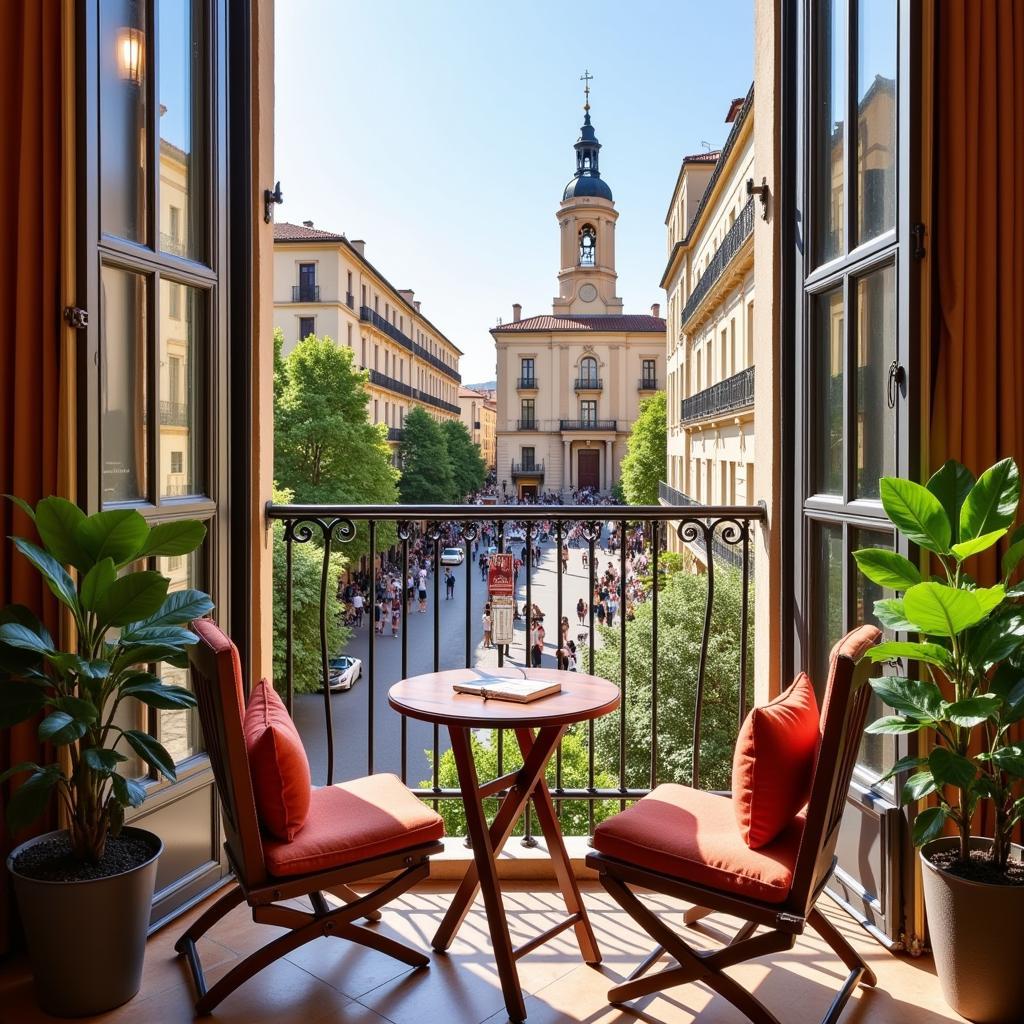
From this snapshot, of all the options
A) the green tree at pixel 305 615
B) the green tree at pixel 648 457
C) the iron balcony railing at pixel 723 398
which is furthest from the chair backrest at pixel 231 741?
the green tree at pixel 648 457

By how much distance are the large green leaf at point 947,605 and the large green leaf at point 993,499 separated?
0.16 m

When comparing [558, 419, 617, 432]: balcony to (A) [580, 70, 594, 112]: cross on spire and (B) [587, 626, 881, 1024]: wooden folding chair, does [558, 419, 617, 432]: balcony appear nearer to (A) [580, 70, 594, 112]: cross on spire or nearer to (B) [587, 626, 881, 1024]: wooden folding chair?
(A) [580, 70, 594, 112]: cross on spire

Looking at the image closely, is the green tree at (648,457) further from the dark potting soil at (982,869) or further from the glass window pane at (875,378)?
the dark potting soil at (982,869)

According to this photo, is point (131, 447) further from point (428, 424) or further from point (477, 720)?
point (428, 424)

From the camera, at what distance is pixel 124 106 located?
8.05ft

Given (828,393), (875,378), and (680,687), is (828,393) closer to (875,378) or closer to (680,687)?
(875,378)

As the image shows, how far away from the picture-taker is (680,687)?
10.9 metres

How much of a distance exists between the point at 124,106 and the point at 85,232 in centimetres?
49

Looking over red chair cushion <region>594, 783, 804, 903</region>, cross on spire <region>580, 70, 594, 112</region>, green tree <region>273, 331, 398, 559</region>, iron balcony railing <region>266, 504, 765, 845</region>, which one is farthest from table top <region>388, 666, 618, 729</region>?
cross on spire <region>580, 70, 594, 112</region>

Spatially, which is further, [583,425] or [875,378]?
[583,425]

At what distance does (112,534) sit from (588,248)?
1874 inches

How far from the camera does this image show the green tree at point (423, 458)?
33.5 meters

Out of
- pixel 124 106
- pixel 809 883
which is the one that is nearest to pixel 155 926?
pixel 809 883

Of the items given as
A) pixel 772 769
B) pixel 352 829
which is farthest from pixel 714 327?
pixel 352 829
